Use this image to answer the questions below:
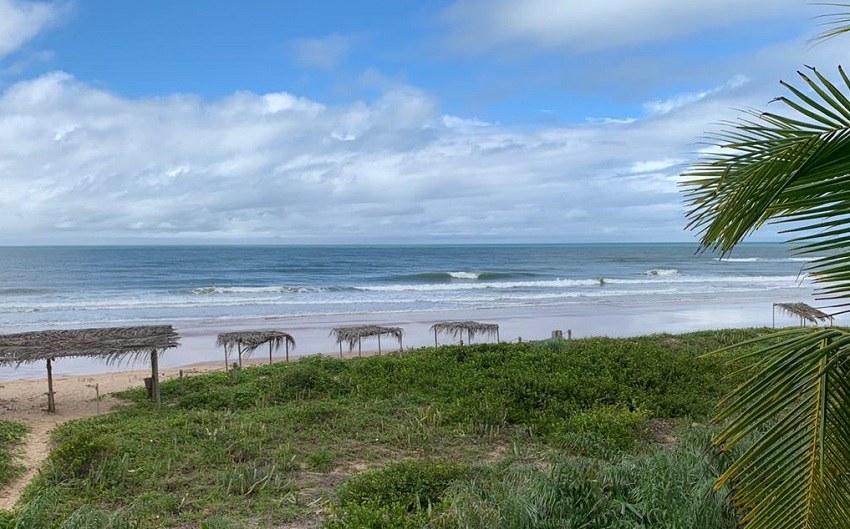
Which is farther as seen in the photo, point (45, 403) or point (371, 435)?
point (45, 403)

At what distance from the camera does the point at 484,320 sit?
24.1m

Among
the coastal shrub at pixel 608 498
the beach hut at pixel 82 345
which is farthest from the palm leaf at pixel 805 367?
the beach hut at pixel 82 345

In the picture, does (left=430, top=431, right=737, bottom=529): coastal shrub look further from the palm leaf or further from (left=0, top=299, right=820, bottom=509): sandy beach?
(left=0, top=299, right=820, bottom=509): sandy beach

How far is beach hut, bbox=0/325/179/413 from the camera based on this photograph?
1009 centimetres

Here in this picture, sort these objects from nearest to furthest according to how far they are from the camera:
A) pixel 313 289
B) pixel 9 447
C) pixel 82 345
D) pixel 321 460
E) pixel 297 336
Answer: pixel 321 460 → pixel 9 447 → pixel 82 345 → pixel 297 336 → pixel 313 289

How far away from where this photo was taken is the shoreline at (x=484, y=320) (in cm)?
1658

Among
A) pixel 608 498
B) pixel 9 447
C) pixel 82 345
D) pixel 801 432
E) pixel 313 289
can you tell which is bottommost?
pixel 9 447

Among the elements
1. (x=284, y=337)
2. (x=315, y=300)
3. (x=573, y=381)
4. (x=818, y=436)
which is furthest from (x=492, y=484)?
(x=315, y=300)

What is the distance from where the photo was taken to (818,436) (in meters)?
2.04

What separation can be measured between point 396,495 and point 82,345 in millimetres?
7160

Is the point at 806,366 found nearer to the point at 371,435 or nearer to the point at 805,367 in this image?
the point at 805,367

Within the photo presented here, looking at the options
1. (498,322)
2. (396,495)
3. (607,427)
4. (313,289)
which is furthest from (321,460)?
(313,289)

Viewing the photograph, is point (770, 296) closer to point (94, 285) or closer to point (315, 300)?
point (315, 300)

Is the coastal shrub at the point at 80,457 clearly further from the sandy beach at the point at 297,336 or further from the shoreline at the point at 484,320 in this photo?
the shoreline at the point at 484,320
